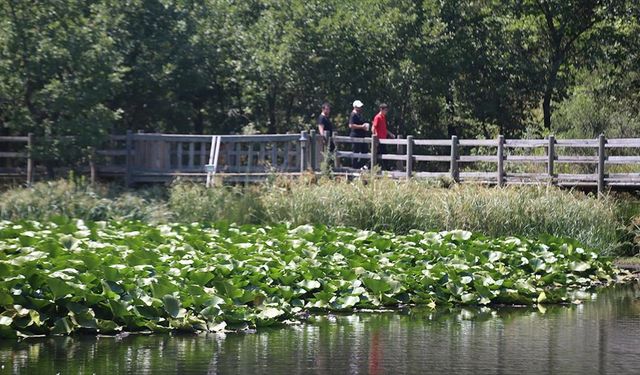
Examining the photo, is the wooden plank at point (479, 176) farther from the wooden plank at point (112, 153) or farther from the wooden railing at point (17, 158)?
the wooden railing at point (17, 158)

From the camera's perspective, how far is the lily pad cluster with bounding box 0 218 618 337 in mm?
12320

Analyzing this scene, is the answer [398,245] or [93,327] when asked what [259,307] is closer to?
[93,327]

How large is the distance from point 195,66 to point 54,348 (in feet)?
70.0

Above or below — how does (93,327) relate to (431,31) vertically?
below

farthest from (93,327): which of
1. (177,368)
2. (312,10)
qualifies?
(312,10)

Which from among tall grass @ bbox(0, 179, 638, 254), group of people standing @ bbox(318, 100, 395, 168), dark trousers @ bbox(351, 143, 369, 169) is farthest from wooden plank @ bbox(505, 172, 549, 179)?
dark trousers @ bbox(351, 143, 369, 169)

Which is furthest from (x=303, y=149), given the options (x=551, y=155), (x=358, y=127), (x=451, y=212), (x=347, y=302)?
(x=347, y=302)

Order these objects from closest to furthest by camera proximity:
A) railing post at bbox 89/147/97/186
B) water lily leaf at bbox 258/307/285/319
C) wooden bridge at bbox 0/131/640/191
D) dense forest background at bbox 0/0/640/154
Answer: water lily leaf at bbox 258/307/285/319 < wooden bridge at bbox 0/131/640/191 < railing post at bbox 89/147/97/186 < dense forest background at bbox 0/0/640/154

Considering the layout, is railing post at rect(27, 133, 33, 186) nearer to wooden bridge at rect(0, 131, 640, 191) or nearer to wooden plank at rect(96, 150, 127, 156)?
wooden bridge at rect(0, 131, 640, 191)

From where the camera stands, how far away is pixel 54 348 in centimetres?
1155

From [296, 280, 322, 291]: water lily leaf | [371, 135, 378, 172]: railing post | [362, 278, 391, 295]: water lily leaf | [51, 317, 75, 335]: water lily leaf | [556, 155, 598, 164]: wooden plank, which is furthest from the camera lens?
[371, 135, 378, 172]: railing post

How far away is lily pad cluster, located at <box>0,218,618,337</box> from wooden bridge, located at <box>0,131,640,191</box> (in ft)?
17.1

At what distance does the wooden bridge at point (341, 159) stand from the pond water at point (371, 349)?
909cm

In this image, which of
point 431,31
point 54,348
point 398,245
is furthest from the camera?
point 431,31
